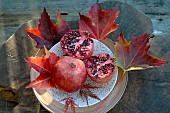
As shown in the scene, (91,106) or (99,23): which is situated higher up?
(99,23)

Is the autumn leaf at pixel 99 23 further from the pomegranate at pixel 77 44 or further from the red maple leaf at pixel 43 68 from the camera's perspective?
the red maple leaf at pixel 43 68

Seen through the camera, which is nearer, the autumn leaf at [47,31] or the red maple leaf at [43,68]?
the red maple leaf at [43,68]

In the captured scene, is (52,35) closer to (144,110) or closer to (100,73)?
(100,73)

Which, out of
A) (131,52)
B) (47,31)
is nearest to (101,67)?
(131,52)

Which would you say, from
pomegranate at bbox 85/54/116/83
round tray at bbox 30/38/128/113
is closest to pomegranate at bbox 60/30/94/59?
pomegranate at bbox 85/54/116/83

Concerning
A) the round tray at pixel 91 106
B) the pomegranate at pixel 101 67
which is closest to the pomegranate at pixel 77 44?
the pomegranate at pixel 101 67

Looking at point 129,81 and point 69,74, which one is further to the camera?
point 129,81

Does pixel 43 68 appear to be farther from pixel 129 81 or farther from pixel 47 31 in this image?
pixel 129 81
